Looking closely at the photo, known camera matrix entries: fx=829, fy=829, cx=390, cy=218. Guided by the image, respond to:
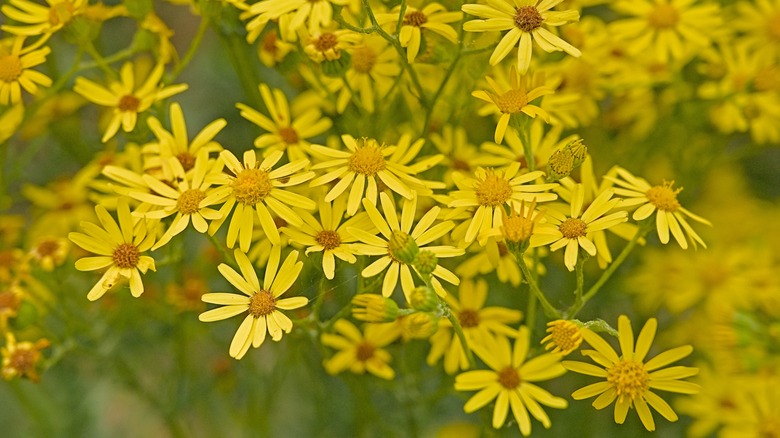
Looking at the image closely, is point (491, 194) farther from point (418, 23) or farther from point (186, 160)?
point (186, 160)

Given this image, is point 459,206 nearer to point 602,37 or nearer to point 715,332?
point 602,37

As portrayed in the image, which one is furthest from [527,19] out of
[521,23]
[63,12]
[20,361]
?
[20,361]

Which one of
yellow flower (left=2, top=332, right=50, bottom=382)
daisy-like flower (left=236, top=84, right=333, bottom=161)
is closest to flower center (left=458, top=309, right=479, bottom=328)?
daisy-like flower (left=236, top=84, right=333, bottom=161)

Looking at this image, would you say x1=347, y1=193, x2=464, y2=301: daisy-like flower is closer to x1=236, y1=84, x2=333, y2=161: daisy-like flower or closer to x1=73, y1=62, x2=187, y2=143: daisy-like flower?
x1=236, y1=84, x2=333, y2=161: daisy-like flower

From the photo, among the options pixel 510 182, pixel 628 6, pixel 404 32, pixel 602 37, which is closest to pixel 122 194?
pixel 404 32

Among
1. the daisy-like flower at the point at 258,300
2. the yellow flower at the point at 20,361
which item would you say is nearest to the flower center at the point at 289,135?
the daisy-like flower at the point at 258,300

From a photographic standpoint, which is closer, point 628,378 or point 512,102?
point 628,378
